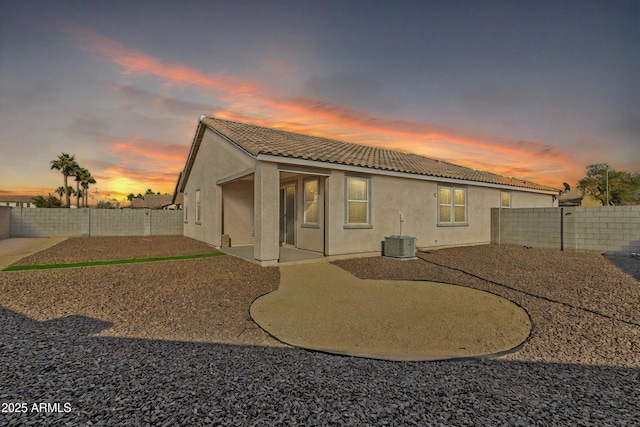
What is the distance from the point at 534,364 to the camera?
3.19m

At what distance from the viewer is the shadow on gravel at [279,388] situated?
216 centimetres

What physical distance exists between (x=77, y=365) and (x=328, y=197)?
7281mm

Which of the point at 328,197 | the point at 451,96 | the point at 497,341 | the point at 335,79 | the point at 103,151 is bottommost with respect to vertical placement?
the point at 497,341

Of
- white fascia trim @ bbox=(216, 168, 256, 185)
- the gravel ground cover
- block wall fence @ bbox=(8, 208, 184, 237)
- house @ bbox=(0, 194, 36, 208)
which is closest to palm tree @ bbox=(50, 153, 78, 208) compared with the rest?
block wall fence @ bbox=(8, 208, 184, 237)

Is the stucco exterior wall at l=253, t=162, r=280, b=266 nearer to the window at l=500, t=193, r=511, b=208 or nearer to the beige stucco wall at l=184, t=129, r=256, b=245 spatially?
the beige stucco wall at l=184, t=129, r=256, b=245

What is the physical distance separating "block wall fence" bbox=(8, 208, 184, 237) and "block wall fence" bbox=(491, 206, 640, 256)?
66.7 feet

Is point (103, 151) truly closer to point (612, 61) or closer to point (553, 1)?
point (553, 1)

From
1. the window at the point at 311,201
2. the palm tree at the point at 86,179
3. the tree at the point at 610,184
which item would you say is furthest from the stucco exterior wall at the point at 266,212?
the tree at the point at 610,184

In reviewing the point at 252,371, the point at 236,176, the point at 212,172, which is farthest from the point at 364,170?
the point at 252,371

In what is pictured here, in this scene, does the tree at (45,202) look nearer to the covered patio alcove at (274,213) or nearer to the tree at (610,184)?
the covered patio alcove at (274,213)

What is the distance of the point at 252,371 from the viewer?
2871mm

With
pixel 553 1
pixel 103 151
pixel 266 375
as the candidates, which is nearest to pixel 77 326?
pixel 266 375

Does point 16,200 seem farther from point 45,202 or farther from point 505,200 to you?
point 505,200

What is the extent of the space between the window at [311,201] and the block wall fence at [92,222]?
1325 centimetres
